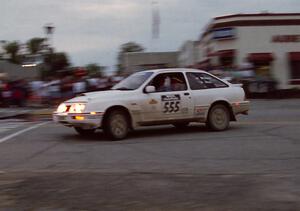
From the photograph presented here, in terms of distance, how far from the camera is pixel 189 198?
6.72 meters

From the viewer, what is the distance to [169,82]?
13.3m

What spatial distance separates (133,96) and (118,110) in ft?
1.52

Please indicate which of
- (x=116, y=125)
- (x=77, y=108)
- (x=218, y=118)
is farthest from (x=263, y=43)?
(x=77, y=108)

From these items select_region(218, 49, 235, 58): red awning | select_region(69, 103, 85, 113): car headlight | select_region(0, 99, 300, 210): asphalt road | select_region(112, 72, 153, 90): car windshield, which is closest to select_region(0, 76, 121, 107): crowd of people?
select_region(218, 49, 235, 58): red awning

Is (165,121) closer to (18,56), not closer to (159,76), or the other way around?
(159,76)

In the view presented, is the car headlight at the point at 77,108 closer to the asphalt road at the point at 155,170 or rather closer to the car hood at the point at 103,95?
the car hood at the point at 103,95

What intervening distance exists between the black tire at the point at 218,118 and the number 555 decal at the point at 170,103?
104 centimetres

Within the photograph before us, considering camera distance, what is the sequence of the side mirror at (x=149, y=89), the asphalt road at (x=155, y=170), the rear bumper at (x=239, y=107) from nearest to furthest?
1. the asphalt road at (x=155, y=170)
2. the side mirror at (x=149, y=89)
3. the rear bumper at (x=239, y=107)

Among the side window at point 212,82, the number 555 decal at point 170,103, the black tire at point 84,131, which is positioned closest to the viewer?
the number 555 decal at point 170,103

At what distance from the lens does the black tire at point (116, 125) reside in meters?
12.3

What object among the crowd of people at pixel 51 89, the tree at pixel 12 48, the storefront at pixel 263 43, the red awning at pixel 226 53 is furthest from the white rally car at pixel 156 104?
the tree at pixel 12 48

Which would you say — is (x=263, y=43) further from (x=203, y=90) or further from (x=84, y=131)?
(x=84, y=131)

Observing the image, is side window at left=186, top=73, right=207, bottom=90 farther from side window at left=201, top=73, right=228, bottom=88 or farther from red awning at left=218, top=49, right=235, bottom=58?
red awning at left=218, top=49, right=235, bottom=58

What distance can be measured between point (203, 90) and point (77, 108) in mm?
3188
